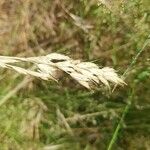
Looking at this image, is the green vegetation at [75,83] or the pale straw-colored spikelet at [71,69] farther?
the green vegetation at [75,83]

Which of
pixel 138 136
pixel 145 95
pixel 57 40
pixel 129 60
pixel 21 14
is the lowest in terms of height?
pixel 138 136

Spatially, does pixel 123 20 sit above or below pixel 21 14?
below

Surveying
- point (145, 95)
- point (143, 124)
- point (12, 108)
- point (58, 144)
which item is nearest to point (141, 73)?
point (145, 95)

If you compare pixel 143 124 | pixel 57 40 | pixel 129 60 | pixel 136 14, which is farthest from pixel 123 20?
pixel 143 124

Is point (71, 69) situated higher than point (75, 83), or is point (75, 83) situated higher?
point (71, 69)

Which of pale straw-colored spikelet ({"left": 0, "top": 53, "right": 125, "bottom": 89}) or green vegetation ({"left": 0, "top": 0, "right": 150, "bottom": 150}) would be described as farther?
green vegetation ({"left": 0, "top": 0, "right": 150, "bottom": 150})

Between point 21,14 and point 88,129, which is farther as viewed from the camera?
point 21,14

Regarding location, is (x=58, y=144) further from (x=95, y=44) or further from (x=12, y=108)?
(x=95, y=44)

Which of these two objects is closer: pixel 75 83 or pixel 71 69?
pixel 71 69
